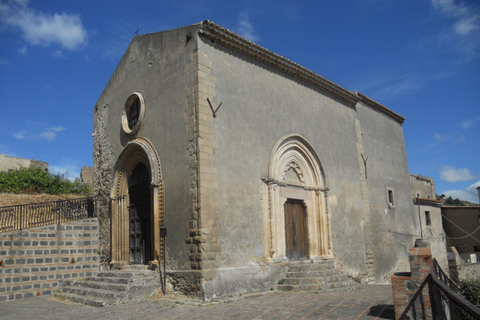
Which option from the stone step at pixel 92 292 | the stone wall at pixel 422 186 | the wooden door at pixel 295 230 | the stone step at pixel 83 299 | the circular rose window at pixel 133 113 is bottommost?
Result: the stone step at pixel 83 299

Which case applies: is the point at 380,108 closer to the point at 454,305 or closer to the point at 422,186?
the point at 422,186

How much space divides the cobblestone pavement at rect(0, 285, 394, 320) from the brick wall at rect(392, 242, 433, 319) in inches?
24.1

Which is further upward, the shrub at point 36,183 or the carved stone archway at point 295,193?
the shrub at point 36,183

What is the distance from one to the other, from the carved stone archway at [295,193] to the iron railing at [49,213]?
21.2 feet

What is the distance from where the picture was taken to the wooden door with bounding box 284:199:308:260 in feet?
41.7

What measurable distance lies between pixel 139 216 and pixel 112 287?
2543 millimetres

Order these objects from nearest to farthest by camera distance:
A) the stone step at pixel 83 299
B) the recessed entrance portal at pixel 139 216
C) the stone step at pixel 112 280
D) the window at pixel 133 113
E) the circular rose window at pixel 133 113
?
the stone step at pixel 83 299, the stone step at pixel 112 280, the recessed entrance portal at pixel 139 216, the circular rose window at pixel 133 113, the window at pixel 133 113

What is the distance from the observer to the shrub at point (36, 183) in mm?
18375

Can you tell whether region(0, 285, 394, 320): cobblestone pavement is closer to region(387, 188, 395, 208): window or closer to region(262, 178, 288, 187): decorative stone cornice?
region(262, 178, 288, 187): decorative stone cornice

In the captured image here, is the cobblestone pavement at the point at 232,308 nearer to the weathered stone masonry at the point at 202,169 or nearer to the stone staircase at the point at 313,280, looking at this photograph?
the stone staircase at the point at 313,280

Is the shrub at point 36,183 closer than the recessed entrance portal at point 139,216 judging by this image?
No

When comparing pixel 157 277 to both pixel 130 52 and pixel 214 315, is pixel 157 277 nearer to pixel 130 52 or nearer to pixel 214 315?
pixel 214 315

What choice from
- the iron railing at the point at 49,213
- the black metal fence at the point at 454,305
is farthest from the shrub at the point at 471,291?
the iron railing at the point at 49,213

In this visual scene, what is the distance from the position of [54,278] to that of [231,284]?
5.42 m
